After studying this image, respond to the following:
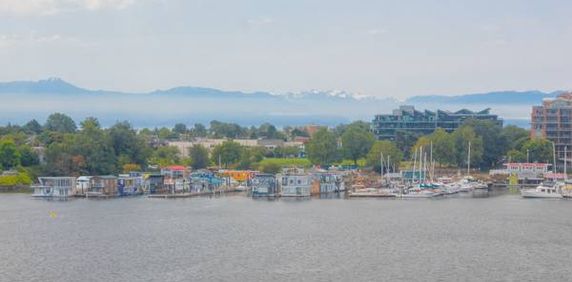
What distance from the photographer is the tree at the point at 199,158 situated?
159ft

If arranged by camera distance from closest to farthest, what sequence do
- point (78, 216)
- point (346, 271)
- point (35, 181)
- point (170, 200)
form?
point (346, 271)
point (78, 216)
point (170, 200)
point (35, 181)

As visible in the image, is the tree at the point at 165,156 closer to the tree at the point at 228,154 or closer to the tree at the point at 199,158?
the tree at the point at 199,158

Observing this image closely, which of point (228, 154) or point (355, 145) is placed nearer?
point (228, 154)

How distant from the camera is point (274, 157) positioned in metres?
57.2

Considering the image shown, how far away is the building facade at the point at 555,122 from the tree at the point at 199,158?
1787 cm

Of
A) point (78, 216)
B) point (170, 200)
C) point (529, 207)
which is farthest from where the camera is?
point (170, 200)

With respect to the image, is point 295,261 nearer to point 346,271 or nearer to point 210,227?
point 346,271

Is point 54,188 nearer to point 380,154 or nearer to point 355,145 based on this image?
point 380,154

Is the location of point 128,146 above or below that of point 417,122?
below

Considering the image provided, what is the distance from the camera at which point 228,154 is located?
49031 mm

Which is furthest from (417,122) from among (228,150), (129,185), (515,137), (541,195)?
(129,185)

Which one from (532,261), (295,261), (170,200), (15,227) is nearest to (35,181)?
(170,200)

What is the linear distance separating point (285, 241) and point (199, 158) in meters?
25.6

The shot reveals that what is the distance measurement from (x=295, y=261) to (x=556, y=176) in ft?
80.3
